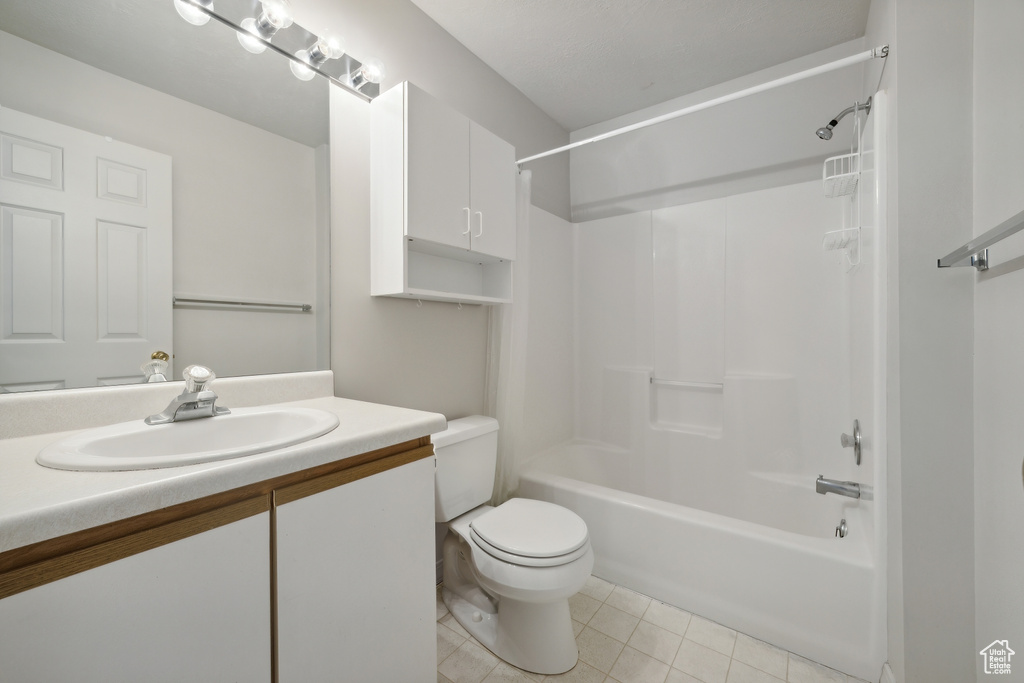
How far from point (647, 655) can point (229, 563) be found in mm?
1377

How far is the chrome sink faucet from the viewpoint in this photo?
3.14ft

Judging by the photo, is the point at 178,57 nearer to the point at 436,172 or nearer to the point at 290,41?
the point at 290,41

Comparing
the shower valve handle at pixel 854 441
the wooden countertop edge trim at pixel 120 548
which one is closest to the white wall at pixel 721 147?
the shower valve handle at pixel 854 441

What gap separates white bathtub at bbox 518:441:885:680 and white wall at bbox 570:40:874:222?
62.8 inches

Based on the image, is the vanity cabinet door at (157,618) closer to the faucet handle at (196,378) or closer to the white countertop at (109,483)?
the white countertop at (109,483)

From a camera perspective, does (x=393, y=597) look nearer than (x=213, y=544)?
No

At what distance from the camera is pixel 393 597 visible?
95cm

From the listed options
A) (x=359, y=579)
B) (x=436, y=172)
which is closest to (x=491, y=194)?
(x=436, y=172)

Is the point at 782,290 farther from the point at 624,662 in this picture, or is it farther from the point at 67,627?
the point at 67,627

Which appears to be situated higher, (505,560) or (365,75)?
(365,75)

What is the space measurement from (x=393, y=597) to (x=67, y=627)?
1.82 ft

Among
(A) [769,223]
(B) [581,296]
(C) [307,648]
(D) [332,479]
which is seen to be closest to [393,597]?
(C) [307,648]

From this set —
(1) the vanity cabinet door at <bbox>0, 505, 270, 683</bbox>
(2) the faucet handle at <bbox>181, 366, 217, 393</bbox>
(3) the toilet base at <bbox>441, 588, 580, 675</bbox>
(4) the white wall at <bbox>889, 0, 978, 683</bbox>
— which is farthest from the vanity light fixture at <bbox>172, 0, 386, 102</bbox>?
(3) the toilet base at <bbox>441, 588, 580, 675</bbox>

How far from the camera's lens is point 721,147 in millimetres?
2291
